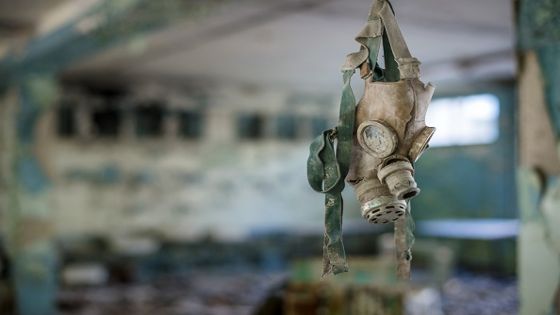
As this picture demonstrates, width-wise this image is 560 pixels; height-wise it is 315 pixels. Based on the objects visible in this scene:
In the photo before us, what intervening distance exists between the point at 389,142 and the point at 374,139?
4 centimetres

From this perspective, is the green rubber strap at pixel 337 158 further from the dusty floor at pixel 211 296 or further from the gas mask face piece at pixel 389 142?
the dusty floor at pixel 211 296

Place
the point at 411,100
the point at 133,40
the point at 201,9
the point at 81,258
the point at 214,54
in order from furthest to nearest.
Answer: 1. the point at 81,258
2. the point at 214,54
3. the point at 133,40
4. the point at 201,9
5. the point at 411,100

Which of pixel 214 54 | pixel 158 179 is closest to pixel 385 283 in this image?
pixel 214 54

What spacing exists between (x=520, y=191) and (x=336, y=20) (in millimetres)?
4300

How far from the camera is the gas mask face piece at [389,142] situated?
5.92ft

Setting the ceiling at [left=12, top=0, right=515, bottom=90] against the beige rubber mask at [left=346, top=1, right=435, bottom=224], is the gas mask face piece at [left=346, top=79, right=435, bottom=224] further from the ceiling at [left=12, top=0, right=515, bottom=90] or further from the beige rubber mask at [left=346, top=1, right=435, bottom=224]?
the ceiling at [left=12, top=0, right=515, bottom=90]

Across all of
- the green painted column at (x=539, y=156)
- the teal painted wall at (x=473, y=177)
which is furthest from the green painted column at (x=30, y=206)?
the teal painted wall at (x=473, y=177)

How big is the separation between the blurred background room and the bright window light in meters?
0.03

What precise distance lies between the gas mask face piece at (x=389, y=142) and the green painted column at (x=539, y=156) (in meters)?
1.24

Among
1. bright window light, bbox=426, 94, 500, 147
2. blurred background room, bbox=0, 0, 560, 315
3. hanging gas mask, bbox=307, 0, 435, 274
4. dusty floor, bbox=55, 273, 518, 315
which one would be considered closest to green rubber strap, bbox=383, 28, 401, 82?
hanging gas mask, bbox=307, 0, 435, 274

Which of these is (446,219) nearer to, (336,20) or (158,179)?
(158,179)

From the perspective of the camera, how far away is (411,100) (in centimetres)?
183

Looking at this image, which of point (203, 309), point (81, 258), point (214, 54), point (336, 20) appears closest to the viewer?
point (336, 20)

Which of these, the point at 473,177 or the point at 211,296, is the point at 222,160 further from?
the point at 473,177
